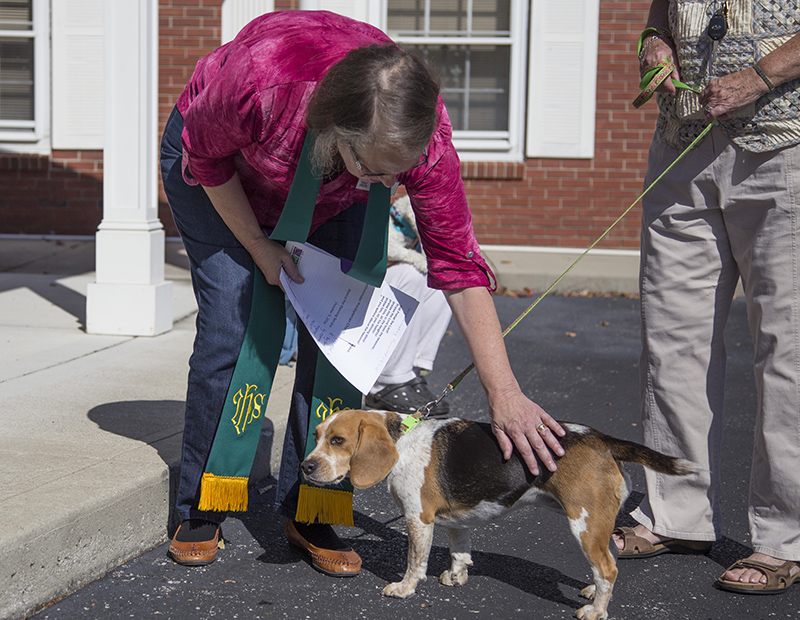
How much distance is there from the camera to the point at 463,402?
510cm

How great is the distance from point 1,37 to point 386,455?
9432mm

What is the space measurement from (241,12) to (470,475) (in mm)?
5002

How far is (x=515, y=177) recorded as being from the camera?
10.0 meters

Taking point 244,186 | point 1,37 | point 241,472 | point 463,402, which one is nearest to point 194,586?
point 241,472

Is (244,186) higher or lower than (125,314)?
higher

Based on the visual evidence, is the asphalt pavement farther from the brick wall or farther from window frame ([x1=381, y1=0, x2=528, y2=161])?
window frame ([x1=381, y1=0, x2=528, y2=161])

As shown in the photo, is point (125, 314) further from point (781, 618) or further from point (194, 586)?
point (781, 618)

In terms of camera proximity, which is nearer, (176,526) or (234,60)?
(234,60)

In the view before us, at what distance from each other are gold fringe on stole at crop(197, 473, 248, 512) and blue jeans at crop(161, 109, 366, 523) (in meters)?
0.05

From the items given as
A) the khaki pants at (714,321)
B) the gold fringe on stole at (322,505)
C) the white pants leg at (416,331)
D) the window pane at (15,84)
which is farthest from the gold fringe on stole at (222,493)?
the window pane at (15,84)

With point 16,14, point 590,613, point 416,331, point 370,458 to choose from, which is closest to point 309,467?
point 370,458

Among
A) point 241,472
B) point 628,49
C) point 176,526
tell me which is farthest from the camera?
point 628,49

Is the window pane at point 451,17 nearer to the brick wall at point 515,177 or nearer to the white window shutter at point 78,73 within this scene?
the brick wall at point 515,177

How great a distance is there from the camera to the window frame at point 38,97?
989cm
